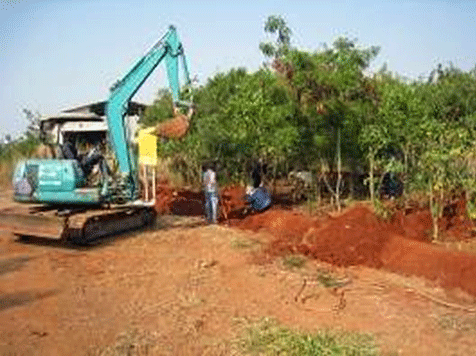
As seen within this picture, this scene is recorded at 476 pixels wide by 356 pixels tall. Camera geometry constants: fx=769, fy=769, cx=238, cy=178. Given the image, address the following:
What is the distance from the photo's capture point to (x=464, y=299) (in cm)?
1083

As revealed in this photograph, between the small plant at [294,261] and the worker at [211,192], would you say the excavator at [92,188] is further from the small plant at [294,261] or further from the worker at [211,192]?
the small plant at [294,261]

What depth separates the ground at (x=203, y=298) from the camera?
884 centimetres

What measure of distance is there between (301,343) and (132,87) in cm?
928

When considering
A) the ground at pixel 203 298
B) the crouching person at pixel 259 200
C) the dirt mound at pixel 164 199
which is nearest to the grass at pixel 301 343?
the ground at pixel 203 298

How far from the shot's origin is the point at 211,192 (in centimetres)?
1714

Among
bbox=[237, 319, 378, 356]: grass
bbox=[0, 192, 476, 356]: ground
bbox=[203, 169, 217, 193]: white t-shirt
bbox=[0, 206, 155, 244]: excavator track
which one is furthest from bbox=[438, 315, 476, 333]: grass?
bbox=[203, 169, 217, 193]: white t-shirt

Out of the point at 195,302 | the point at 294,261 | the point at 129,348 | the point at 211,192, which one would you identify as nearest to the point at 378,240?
the point at 294,261

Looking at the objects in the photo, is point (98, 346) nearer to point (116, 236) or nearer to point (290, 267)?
point (290, 267)

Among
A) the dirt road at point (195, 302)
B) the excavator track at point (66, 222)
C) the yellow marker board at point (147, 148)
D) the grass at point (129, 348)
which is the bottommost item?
the grass at point (129, 348)

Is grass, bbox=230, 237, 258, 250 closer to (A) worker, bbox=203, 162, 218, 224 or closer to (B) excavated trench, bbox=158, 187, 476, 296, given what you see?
(B) excavated trench, bbox=158, 187, 476, 296

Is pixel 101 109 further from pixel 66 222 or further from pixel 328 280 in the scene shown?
pixel 328 280

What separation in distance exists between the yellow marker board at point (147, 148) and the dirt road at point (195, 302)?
2730 mm

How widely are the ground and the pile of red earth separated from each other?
0.28 feet

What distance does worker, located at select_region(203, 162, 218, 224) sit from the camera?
17.1 m
